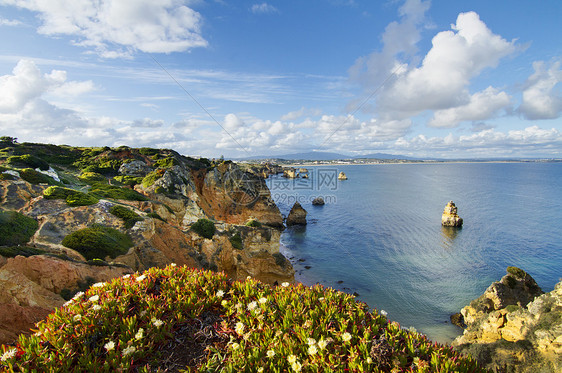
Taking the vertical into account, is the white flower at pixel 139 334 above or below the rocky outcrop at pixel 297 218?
above

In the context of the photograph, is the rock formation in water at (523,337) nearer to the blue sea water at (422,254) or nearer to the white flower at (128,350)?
the blue sea water at (422,254)

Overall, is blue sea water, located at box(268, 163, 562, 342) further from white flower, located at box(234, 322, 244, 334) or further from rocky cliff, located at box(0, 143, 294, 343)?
white flower, located at box(234, 322, 244, 334)

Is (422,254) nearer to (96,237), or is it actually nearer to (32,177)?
(96,237)

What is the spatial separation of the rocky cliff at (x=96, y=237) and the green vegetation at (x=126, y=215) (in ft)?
0.17

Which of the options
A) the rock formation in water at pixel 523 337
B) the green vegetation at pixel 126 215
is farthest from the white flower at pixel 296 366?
the green vegetation at pixel 126 215

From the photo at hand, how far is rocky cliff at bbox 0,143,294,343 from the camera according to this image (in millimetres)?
7928

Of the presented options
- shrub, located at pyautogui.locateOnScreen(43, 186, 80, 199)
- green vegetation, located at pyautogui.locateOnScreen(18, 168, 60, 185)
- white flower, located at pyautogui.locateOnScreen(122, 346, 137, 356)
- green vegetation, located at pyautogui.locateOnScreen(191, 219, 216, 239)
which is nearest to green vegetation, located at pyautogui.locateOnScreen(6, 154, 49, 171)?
green vegetation, located at pyautogui.locateOnScreen(18, 168, 60, 185)

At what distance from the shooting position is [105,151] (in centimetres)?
4262

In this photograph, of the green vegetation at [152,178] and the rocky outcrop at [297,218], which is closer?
the green vegetation at [152,178]

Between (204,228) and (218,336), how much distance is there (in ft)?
54.3

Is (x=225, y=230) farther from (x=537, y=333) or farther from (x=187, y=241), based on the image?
(x=537, y=333)

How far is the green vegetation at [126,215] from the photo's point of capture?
49.5 ft

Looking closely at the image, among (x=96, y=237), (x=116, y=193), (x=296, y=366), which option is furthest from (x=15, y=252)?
(x=116, y=193)

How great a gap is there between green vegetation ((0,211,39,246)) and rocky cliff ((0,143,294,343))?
0.05 meters
